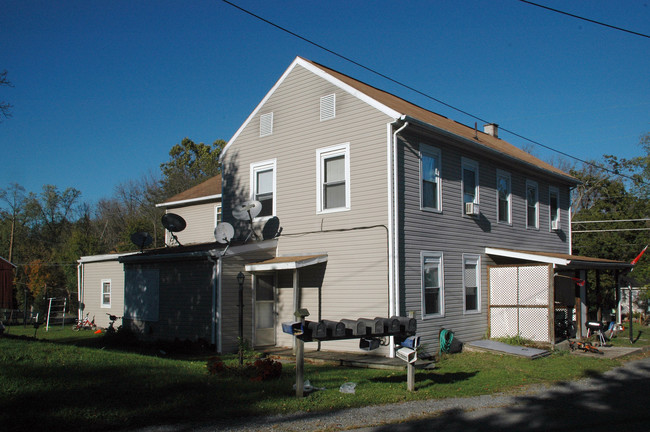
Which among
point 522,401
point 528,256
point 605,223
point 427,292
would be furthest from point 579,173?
point 522,401

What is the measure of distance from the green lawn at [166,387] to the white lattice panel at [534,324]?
7.88 feet

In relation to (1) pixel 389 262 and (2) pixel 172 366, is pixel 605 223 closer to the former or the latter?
(1) pixel 389 262

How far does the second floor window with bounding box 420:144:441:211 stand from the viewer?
538 inches

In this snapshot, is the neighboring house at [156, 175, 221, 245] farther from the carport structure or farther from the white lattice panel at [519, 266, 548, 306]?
the white lattice panel at [519, 266, 548, 306]

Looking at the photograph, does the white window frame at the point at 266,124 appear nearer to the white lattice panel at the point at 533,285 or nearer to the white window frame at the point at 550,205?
the white lattice panel at the point at 533,285

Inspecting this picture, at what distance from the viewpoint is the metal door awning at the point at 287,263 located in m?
13.0

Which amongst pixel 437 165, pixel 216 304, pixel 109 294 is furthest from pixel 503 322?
pixel 109 294

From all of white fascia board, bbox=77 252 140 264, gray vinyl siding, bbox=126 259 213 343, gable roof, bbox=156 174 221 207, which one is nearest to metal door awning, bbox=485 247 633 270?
gray vinyl siding, bbox=126 259 213 343

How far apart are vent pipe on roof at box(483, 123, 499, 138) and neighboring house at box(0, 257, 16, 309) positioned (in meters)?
27.0

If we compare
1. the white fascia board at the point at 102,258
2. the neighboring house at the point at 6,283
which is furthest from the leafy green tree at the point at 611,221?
the neighboring house at the point at 6,283

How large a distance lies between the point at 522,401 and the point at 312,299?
6.37 m

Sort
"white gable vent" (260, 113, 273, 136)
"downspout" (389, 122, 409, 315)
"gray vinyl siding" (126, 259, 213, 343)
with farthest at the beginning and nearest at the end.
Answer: "white gable vent" (260, 113, 273, 136) < "gray vinyl siding" (126, 259, 213, 343) < "downspout" (389, 122, 409, 315)

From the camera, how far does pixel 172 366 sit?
990 centimetres

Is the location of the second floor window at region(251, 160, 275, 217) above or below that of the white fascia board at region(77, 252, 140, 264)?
above
